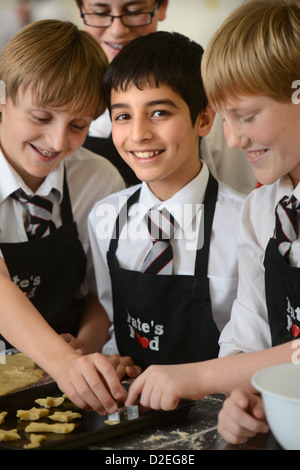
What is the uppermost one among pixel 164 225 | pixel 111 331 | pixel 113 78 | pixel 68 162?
pixel 113 78

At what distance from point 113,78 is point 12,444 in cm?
94

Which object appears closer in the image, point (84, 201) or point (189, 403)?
point (189, 403)

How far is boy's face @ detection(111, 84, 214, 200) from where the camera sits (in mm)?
1598

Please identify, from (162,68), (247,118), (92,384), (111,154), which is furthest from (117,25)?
(92,384)

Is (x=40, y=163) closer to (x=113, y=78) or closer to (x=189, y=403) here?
(x=113, y=78)

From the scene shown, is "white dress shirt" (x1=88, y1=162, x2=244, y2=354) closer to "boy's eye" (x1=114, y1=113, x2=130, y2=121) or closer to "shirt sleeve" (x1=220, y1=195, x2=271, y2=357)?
"shirt sleeve" (x1=220, y1=195, x2=271, y2=357)

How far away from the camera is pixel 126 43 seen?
208 cm

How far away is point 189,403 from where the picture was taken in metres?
1.19

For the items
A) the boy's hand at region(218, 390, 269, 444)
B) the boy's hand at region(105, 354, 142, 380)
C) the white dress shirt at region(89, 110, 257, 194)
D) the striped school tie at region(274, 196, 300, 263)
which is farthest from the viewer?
the white dress shirt at region(89, 110, 257, 194)

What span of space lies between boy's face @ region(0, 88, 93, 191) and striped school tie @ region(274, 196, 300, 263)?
604 millimetres

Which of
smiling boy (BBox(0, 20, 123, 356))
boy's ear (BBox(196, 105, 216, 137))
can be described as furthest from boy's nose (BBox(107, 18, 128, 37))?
boy's ear (BBox(196, 105, 216, 137))

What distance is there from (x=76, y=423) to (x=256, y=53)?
784 millimetres

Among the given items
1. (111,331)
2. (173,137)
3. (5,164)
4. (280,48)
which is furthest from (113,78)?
(111,331)

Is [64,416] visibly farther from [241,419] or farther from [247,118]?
[247,118]
